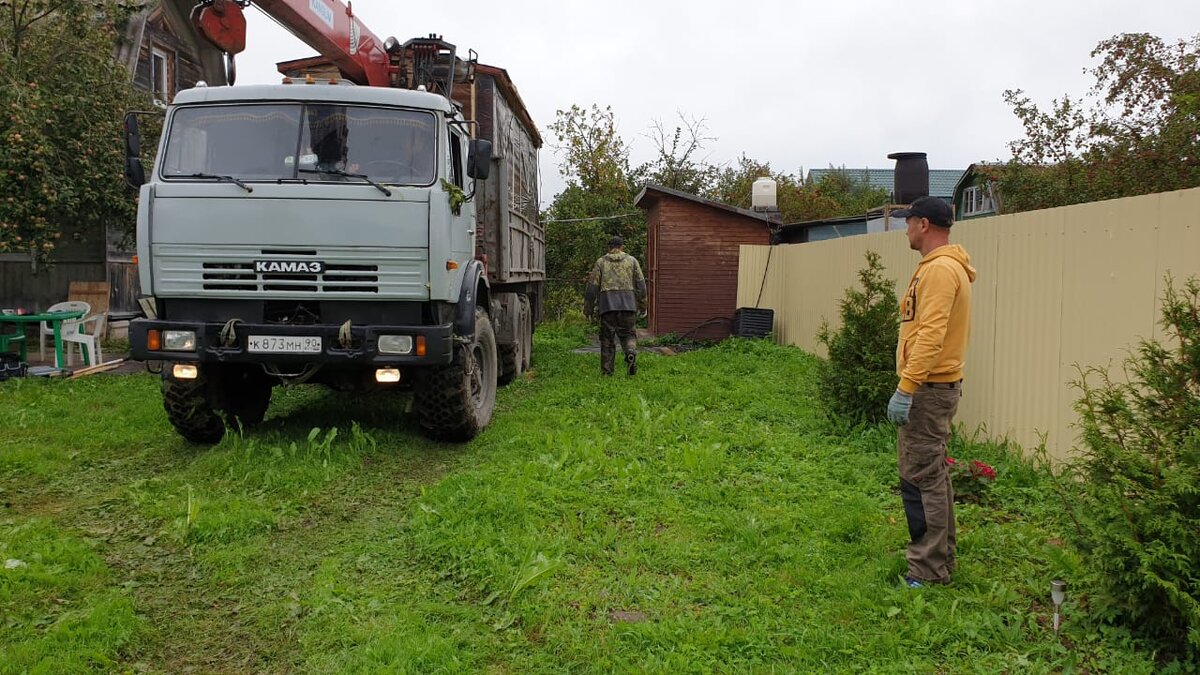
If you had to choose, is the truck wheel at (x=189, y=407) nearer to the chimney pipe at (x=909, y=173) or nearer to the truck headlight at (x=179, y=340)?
the truck headlight at (x=179, y=340)

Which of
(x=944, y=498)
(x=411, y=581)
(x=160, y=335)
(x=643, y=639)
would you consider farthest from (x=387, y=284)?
(x=944, y=498)

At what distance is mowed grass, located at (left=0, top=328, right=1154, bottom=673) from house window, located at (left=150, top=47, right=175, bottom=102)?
10992 mm

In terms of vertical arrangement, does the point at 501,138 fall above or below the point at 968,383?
above

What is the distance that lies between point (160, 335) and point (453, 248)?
7.22 ft

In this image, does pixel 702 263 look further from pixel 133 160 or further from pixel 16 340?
pixel 133 160

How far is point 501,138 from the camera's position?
910cm

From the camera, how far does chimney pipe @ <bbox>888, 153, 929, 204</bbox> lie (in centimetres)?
1476

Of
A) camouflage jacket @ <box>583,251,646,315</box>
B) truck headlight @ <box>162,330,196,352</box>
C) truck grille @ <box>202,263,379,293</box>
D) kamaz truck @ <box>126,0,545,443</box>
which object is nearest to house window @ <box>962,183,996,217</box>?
camouflage jacket @ <box>583,251,646,315</box>

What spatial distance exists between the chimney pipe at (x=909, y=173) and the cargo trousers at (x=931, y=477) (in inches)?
462

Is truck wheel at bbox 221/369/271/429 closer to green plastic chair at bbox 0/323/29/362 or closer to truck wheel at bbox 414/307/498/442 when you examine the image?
truck wheel at bbox 414/307/498/442

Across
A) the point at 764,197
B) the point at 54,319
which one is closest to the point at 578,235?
the point at 764,197

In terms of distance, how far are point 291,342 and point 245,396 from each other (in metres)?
1.68

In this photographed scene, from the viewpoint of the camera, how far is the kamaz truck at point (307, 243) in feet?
19.8

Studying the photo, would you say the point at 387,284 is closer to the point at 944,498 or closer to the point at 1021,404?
the point at 944,498
